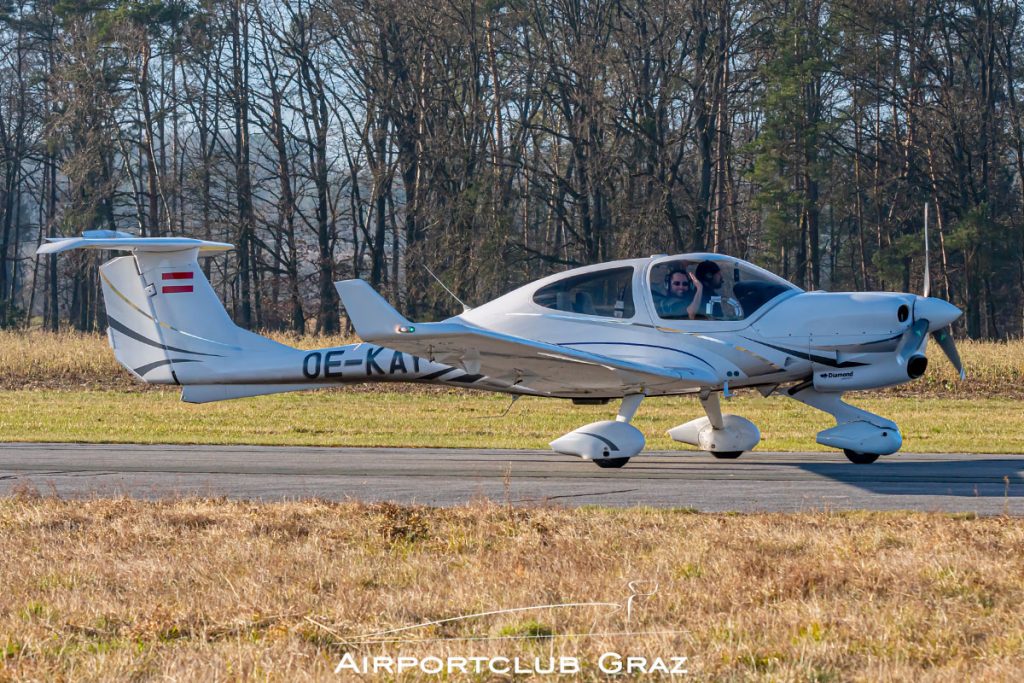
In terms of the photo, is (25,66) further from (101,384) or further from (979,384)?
(979,384)

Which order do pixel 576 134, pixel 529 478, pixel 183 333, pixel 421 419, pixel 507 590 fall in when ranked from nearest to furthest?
pixel 507 590
pixel 529 478
pixel 183 333
pixel 421 419
pixel 576 134

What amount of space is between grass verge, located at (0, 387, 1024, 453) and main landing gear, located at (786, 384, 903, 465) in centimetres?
204

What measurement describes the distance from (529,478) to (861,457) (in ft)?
12.8

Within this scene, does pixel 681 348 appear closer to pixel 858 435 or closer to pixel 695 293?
pixel 695 293

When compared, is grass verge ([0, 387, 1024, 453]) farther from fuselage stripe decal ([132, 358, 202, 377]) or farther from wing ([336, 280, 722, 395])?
wing ([336, 280, 722, 395])

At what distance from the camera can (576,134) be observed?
125 feet

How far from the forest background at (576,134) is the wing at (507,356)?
23335mm

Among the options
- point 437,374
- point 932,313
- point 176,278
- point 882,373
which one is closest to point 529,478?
point 437,374

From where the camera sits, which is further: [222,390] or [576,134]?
[576,134]

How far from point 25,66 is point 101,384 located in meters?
33.4

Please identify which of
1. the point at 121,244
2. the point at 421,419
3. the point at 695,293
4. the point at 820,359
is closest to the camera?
the point at 820,359

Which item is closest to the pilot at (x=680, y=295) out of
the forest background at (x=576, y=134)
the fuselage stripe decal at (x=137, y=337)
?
the fuselage stripe decal at (x=137, y=337)

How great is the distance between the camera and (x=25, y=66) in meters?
53.7

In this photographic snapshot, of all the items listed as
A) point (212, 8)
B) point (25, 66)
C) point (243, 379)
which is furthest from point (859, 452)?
point (25, 66)
